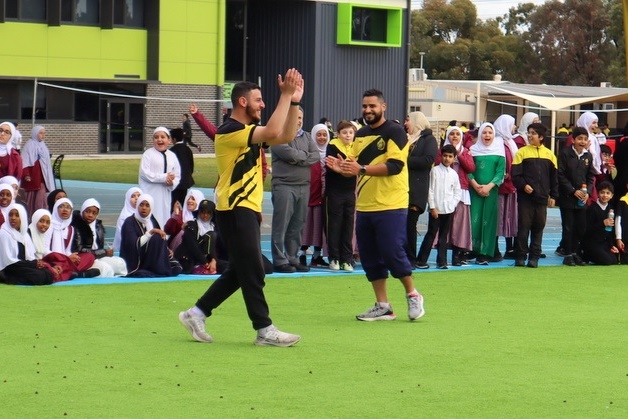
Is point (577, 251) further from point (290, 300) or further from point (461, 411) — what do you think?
point (461, 411)

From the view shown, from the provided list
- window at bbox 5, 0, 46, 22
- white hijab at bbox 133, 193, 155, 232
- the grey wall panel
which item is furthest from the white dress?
the grey wall panel

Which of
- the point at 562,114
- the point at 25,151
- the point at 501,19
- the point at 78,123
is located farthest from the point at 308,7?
the point at 501,19

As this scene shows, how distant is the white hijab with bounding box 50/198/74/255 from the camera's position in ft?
46.2

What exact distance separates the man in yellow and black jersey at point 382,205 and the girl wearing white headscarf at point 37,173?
321 inches

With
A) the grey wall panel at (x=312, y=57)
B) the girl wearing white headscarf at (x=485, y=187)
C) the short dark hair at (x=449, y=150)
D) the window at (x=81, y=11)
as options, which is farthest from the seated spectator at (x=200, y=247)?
the grey wall panel at (x=312, y=57)

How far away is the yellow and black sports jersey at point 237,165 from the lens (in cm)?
941

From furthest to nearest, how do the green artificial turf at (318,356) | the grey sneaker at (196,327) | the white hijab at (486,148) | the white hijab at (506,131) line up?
1. the white hijab at (506,131)
2. the white hijab at (486,148)
3. the grey sneaker at (196,327)
4. the green artificial turf at (318,356)

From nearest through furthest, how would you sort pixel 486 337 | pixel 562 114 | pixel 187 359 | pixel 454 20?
pixel 187 359 < pixel 486 337 < pixel 562 114 < pixel 454 20

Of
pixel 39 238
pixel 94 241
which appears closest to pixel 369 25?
pixel 94 241

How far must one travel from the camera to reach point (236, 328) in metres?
10.5

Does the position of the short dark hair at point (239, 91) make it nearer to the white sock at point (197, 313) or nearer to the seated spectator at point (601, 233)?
the white sock at point (197, 313)

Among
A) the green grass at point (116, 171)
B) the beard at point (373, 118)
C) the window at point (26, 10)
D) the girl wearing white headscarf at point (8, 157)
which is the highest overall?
the window at point (26, 10)

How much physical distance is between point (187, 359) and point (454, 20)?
92.0 meters

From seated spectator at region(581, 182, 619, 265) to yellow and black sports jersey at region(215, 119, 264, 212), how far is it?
8303 millimetres
